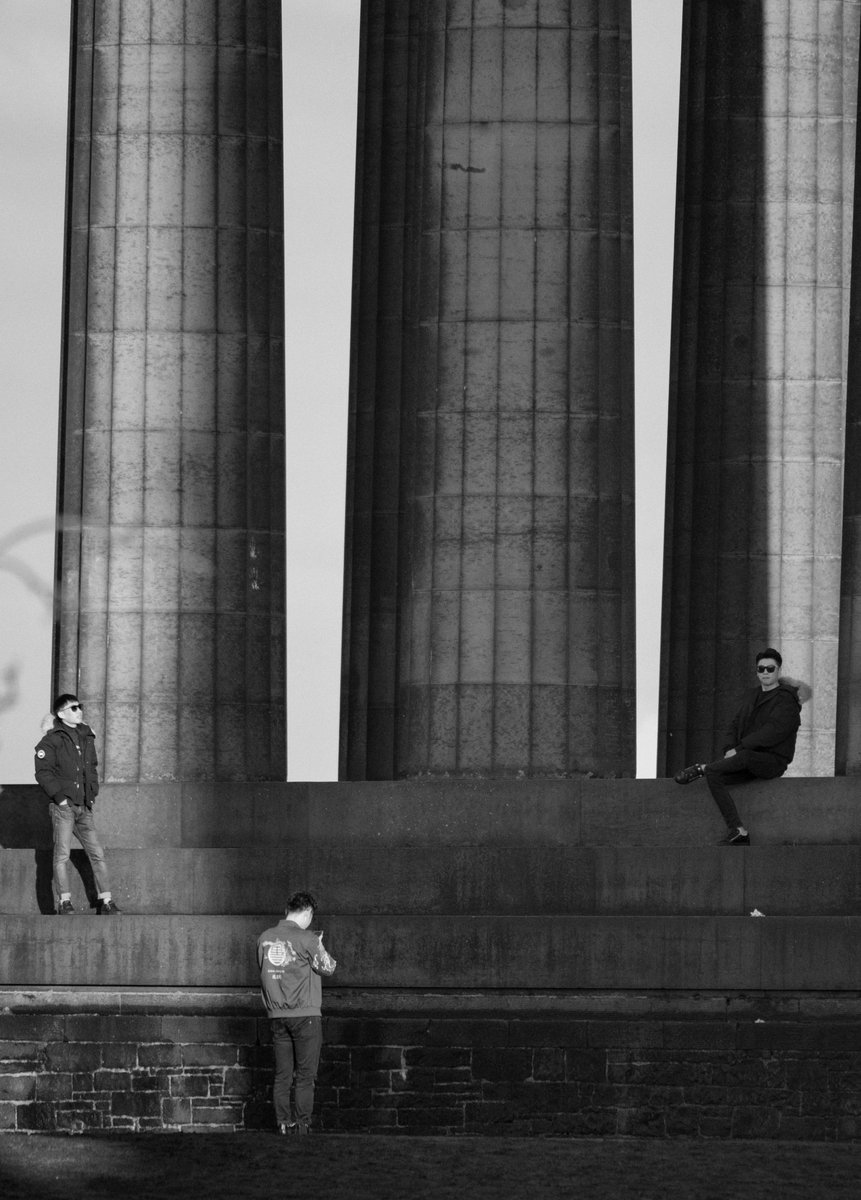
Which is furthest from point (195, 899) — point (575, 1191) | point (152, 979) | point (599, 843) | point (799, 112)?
point (799, 112)

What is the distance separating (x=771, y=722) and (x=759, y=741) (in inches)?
13.4

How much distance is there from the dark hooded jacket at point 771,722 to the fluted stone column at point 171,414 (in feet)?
34.8

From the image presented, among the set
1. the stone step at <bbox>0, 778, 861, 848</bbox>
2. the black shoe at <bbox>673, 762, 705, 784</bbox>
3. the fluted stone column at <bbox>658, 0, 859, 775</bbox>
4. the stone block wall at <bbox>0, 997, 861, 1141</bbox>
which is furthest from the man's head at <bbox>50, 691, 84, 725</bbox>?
the fluted stone column at <bbox>658, 0, 859, 775</bbox>

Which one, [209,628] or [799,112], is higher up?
[799,112]

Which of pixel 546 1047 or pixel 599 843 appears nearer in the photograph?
→ pixel 546 1047

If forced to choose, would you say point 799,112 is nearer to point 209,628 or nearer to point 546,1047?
point 209,628

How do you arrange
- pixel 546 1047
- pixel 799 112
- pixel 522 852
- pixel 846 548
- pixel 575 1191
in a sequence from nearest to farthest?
pixel 575 1191 → pixel 546 1047 → pixel 522 852 → pixel 846 548 → pixel 799 112

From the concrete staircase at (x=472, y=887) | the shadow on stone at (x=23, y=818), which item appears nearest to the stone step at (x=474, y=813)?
the concrete staircase at (x=472, y=887)

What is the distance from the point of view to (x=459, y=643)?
54875 mm

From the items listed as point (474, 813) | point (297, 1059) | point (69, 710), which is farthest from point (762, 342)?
point (297, 1059)

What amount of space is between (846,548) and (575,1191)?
20.4m

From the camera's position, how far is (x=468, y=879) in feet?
162

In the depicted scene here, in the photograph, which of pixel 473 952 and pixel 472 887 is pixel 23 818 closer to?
pixel 472 887

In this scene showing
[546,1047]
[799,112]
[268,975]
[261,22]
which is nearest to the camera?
[268,975]
